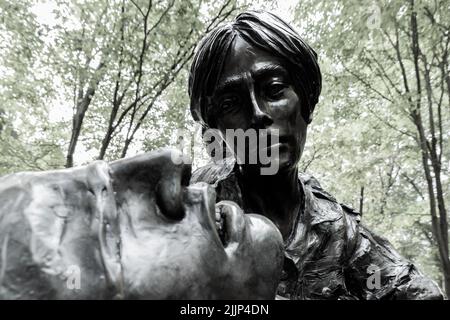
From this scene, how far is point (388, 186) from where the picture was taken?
37.3 ft

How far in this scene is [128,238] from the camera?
31.0 inches

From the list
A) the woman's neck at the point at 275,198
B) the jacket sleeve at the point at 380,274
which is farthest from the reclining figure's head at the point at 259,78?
the jacket sleeve at the point at 380,274

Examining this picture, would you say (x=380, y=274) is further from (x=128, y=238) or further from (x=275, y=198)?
(x=128, y=238)

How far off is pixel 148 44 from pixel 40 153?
9.58 ft

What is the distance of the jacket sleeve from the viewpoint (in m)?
1.70

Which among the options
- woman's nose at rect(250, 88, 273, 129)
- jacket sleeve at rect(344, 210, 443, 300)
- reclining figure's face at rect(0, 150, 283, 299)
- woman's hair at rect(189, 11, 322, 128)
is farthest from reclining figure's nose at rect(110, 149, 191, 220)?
jacket sleeve at rect(344, 210, 443, 300)

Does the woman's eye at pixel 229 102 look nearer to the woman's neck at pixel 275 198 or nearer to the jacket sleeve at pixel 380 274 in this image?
the woman's neck at pixel 275 198

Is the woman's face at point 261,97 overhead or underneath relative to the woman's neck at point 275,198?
overhead

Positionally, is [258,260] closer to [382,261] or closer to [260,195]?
[260,195]

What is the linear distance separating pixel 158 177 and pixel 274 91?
2.91 ft

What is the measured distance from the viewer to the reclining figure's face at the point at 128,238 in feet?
2.28

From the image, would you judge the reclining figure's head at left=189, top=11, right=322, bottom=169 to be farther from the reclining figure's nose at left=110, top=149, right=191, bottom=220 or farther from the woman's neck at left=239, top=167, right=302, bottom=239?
the reclining figure's nose at left=110, top=149, right=191, bottom=220

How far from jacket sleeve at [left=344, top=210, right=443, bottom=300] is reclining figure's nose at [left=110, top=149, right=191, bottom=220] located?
1.18 meters

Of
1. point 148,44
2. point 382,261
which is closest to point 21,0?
point 148,44
